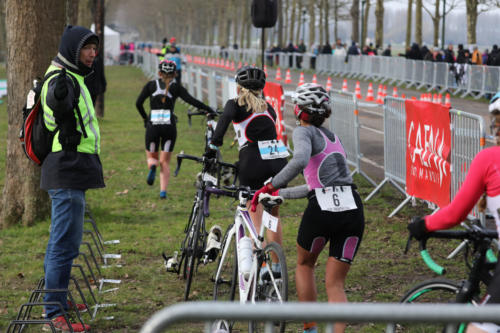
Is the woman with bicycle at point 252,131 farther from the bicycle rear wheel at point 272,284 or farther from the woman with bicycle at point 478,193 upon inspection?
the woman with bicycle at point 478,193

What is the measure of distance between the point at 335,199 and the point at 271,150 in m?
1.95

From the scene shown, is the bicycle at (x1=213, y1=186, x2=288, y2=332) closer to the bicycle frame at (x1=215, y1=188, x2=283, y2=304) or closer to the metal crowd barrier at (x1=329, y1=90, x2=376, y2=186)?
the bicycle frame at (x1=215, y1=188, x2=283, y2=304)

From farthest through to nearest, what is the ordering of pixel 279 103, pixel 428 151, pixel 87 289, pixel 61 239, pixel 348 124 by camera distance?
pixel 279 103, pixel 348 124, pixel 428 151, pixel 87 289, pixel 61 239

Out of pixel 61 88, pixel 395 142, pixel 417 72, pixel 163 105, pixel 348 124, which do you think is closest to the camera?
pixel 61 88

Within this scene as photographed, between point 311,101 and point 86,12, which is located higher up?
point 86,12

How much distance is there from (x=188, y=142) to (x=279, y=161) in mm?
11493

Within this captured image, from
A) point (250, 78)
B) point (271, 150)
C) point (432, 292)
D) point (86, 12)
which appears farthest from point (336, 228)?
point (86, 12)

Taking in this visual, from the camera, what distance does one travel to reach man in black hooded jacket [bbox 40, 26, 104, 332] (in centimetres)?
555

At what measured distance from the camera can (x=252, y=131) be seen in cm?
685

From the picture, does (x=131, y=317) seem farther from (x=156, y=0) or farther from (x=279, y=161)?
(x=156, y=0)

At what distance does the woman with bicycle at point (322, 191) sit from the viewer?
4973mm

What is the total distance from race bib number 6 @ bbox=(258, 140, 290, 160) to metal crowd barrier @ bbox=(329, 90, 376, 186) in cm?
496

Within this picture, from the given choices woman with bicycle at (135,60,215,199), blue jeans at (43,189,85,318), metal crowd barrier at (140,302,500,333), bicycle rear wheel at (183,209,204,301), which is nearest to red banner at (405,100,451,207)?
bicycle rear wheel at (183,209,204,301)

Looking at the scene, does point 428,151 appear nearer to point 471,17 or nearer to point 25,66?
point 25,66
